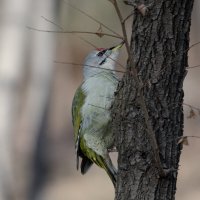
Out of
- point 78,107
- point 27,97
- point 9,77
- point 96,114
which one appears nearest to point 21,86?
point 27,97

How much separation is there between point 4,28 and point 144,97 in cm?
642

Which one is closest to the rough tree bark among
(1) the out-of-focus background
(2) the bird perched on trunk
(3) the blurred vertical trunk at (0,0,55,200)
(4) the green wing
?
(2) the bird perched on trunk

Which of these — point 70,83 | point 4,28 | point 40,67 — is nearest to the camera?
point 4,28

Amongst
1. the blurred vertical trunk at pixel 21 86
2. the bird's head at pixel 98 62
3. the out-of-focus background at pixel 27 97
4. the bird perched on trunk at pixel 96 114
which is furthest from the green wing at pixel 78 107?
the blurred vertical trunk at pixel 21 86

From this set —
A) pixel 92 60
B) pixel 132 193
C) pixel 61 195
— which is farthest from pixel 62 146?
pixel 132 193

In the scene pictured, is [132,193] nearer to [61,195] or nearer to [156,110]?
[156,110]

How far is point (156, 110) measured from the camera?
4312 mm

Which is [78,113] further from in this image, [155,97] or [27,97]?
[27,97]

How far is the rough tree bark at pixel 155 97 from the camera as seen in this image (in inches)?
167

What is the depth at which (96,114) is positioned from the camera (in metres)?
5.73

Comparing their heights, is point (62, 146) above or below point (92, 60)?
below

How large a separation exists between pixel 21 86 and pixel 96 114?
5.11 metres

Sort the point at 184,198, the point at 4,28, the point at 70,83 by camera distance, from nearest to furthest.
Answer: the point at 4,28 < the point at 184,198 < the point at 70,83

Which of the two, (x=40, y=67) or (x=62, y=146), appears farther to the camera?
(x=62, y=146)
